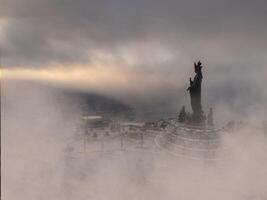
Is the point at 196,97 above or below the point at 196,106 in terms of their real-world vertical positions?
above

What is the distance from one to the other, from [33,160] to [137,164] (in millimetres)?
6416

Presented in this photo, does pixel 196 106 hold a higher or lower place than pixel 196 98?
lower

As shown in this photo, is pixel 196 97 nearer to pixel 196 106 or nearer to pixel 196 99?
pixel 196 99

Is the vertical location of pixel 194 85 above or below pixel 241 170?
above

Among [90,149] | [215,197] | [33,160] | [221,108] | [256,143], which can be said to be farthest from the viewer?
[221,108]

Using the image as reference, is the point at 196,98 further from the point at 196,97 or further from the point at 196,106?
the point at 196,106

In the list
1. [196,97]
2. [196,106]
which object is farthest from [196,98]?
[196,106]

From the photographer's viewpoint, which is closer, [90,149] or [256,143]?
[256,143]

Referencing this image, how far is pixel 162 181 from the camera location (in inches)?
786

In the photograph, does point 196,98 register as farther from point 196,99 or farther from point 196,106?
point 196,106

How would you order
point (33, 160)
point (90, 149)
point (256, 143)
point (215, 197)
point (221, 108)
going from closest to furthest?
point (215, 197)
point (256, 143)
point (33, 160)
point (90, 149)
point (221, 108)

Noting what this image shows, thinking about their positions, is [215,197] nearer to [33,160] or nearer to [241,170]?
[241,170]

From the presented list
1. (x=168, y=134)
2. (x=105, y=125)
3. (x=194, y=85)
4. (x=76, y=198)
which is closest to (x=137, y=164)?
(x=168, y=134)

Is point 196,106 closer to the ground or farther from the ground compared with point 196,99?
closer to the ground
